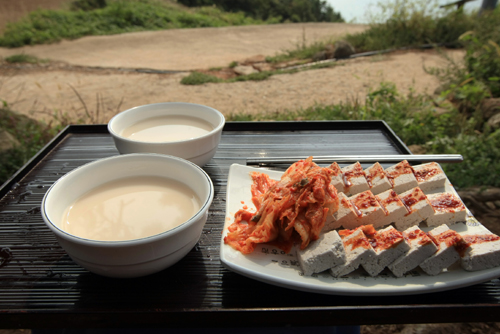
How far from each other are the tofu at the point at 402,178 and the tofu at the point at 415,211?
105 millimetres

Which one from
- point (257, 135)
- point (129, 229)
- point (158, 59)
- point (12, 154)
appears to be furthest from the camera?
point (158, 59)

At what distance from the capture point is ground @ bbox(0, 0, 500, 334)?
236 inches

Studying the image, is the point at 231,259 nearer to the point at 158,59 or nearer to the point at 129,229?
the point at 129,229

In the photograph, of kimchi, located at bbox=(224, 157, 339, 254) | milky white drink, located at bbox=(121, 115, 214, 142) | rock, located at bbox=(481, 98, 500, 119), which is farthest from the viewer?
rock, located at bbox=(481, 98, 500, 119)

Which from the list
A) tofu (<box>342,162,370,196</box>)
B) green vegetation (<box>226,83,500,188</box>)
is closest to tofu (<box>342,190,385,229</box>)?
tofu (<box>342,162,370,196</box>)

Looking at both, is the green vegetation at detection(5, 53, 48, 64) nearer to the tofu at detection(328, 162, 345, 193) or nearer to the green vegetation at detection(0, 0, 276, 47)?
the green vegetation at detection(0, 0, 276, 47)

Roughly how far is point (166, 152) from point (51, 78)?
7.52m

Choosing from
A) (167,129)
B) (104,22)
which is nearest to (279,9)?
(104,22)

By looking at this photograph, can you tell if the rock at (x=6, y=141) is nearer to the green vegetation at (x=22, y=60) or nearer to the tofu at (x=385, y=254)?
the tofu at (x=385, y=254)

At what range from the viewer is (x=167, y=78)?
24.6 ft

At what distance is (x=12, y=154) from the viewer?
132 inches

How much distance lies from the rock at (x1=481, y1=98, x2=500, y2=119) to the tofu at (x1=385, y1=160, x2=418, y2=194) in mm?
3625

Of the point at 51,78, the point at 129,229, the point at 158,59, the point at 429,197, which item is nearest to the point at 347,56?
the point at 158,59

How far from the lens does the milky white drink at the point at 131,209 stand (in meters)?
0.98
